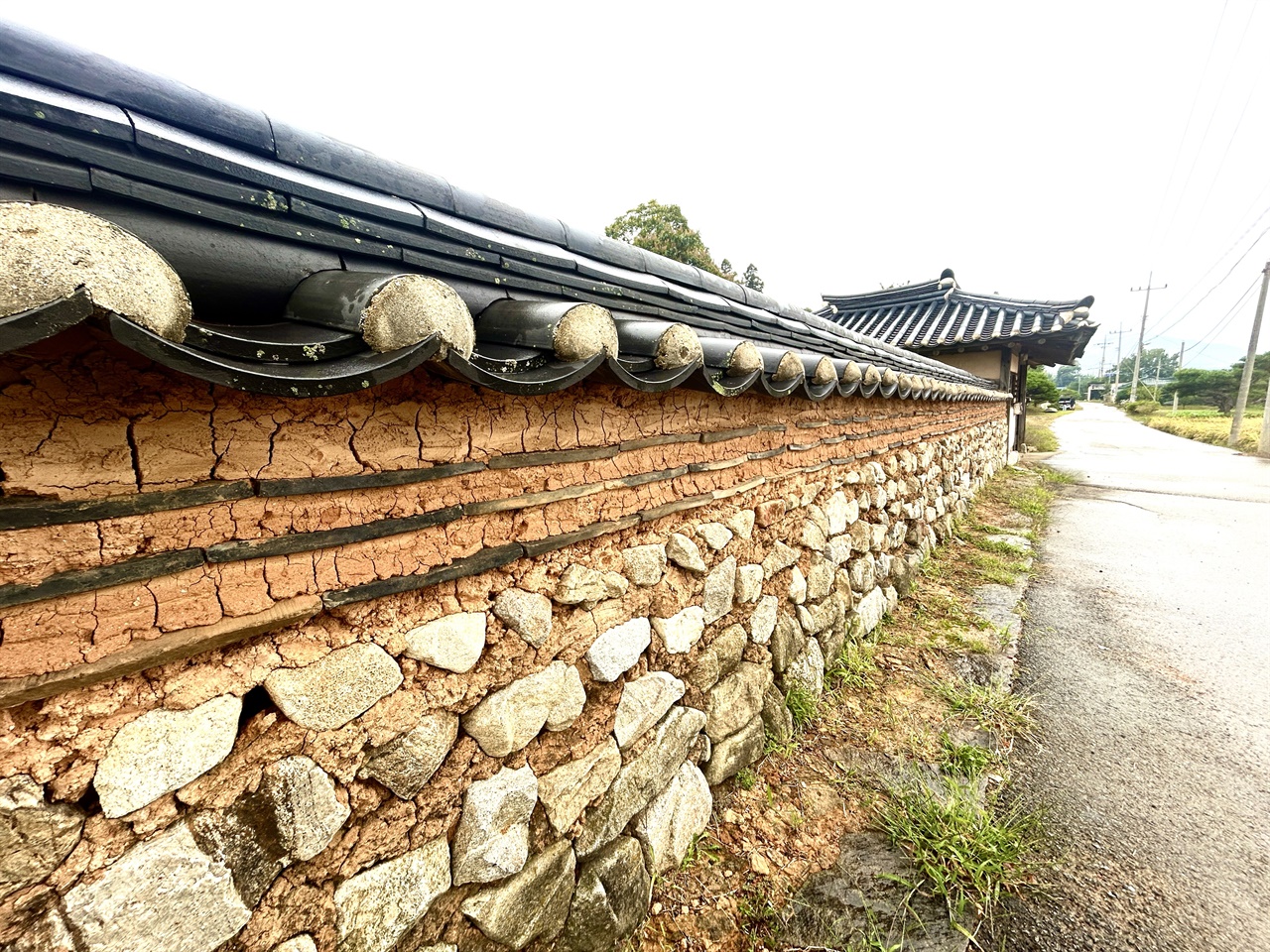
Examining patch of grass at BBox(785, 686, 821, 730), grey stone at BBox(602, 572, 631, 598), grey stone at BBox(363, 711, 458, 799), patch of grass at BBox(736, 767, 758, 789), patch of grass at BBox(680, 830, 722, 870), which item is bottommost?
patch of grass at BBox(680, 830, 722, 870)

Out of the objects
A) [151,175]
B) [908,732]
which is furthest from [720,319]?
[908,732]

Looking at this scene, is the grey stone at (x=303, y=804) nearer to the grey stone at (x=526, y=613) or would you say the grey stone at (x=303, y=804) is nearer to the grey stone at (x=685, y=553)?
the grey stone at (x=526, y=613)

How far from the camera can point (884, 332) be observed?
1184cm

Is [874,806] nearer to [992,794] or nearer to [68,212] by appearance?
[992,794]

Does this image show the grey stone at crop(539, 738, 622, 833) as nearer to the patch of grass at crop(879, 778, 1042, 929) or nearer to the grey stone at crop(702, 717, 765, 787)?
the grey stone at crop(702, 717, 765, 787)

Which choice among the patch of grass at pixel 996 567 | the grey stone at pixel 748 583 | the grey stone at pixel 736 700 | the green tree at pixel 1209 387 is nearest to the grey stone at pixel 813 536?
the grey stone at pixel 748 583

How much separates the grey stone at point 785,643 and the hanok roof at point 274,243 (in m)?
1.64

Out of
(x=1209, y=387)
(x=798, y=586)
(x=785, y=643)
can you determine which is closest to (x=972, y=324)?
(x=798, y=586)

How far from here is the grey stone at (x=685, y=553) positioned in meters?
2.06

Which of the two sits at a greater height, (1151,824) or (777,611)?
(777,611)

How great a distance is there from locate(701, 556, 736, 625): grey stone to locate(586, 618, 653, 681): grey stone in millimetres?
397

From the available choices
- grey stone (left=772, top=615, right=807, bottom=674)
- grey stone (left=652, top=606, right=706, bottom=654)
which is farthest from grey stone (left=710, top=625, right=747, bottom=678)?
grey stone (left=772, top=615, right=807, bottom=674)

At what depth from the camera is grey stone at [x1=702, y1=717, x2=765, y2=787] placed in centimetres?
230

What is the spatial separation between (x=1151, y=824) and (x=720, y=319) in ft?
10.7
